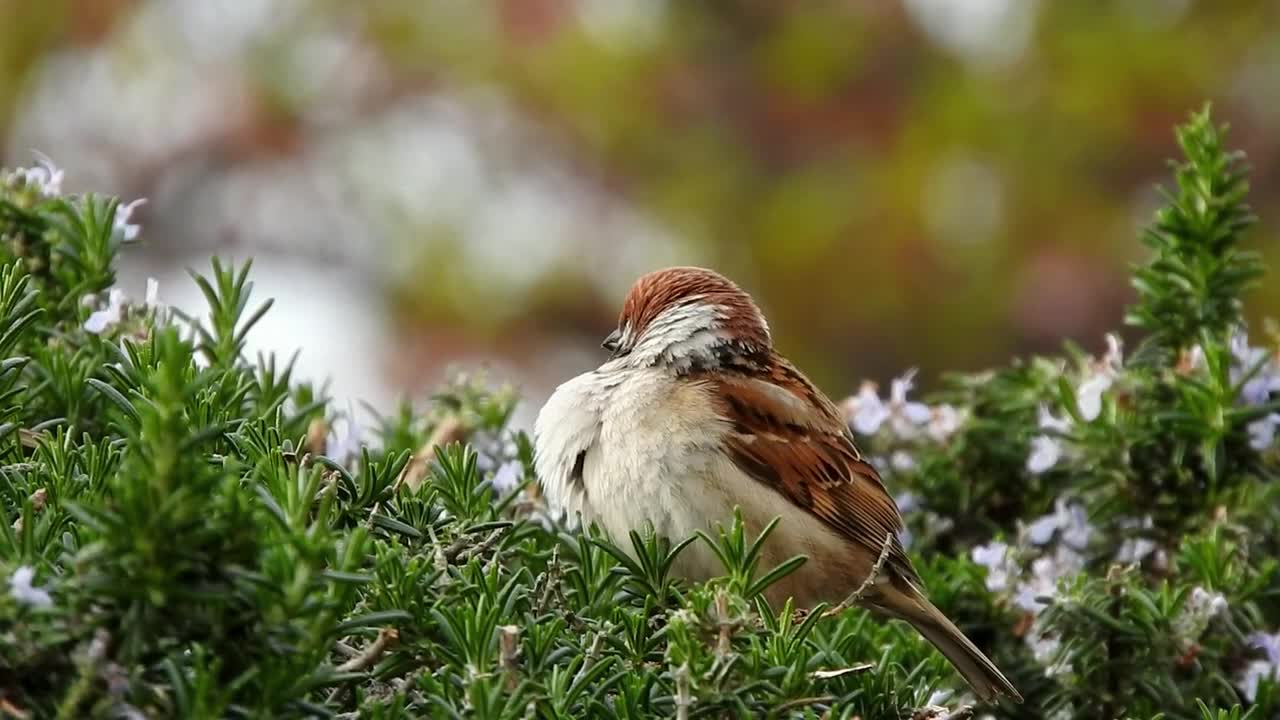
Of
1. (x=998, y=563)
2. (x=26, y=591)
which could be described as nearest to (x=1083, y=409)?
(x=998, y=563)

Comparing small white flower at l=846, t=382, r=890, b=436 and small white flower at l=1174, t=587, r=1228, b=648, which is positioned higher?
small white flower at l=846, t=382, r=890, b=436

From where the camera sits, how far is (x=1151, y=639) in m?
2.77

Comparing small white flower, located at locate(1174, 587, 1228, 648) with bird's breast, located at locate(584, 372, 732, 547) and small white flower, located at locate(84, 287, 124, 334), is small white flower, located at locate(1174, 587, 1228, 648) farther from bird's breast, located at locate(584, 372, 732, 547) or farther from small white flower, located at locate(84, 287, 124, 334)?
small white flower, located at locate(84, 287, 124, 334)

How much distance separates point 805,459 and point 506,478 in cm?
72

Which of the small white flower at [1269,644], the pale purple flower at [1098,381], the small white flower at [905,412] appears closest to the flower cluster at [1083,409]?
the pale purple flower at [1098,381]

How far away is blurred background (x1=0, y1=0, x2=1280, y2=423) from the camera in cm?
861

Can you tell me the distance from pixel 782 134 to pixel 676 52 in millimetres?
833

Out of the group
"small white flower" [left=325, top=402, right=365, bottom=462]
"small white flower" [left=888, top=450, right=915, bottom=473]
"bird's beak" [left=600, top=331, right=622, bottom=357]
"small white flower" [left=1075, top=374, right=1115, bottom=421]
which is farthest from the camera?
"bird's beak" [left=600, top=331, right=622, bottom=357]

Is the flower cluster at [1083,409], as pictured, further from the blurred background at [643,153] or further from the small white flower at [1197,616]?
the blurred background at [643,153]

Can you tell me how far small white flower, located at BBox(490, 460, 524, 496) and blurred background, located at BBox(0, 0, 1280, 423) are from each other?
542cm

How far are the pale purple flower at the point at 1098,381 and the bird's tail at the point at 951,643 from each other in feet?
1.64

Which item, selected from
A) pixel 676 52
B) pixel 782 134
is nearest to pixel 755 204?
pixel 782 134

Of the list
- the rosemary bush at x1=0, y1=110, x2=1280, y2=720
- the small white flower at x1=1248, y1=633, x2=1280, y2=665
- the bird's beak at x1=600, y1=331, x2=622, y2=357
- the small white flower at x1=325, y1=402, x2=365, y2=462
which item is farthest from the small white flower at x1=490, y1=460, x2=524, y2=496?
the small white flower at x1=1248, y1=633, x2=1280, y2=665

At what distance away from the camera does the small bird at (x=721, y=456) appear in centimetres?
313
